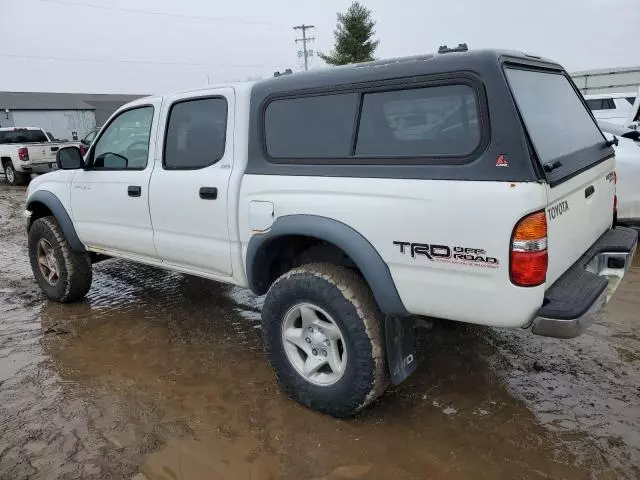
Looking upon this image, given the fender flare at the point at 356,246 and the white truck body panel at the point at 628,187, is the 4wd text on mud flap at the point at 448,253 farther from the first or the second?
the white truck body panel at the point at 628,187

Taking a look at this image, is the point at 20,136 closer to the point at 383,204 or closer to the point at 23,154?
the point at 23,154

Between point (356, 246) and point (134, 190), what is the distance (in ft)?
6.96

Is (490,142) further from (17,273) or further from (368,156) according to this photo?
(17,273)

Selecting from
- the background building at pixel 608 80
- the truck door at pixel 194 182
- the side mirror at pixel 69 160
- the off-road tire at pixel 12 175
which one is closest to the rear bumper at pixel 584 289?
the truck door at pixel 194 182

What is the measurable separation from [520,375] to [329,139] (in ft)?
6.51

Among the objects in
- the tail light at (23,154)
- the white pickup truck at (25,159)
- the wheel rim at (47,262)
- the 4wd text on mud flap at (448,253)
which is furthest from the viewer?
the white pickup truck at (25,159)

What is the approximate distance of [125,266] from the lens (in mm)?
6570

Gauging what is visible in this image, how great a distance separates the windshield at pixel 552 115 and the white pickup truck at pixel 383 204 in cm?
2

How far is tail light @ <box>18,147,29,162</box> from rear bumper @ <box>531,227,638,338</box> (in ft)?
52.5

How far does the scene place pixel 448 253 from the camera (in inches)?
97.0

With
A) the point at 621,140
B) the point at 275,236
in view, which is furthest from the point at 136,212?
the point at 621,140

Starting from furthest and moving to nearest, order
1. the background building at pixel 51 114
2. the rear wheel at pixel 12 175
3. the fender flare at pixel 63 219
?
the background building at pixel 51 114, the rear wheel at pixel 12 175, the fender flare at pixel 63 219

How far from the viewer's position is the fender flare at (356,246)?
2688mm

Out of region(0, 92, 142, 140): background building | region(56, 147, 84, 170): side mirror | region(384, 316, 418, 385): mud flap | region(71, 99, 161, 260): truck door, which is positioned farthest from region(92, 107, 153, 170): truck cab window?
region(0, 92, 142, 140): background building
